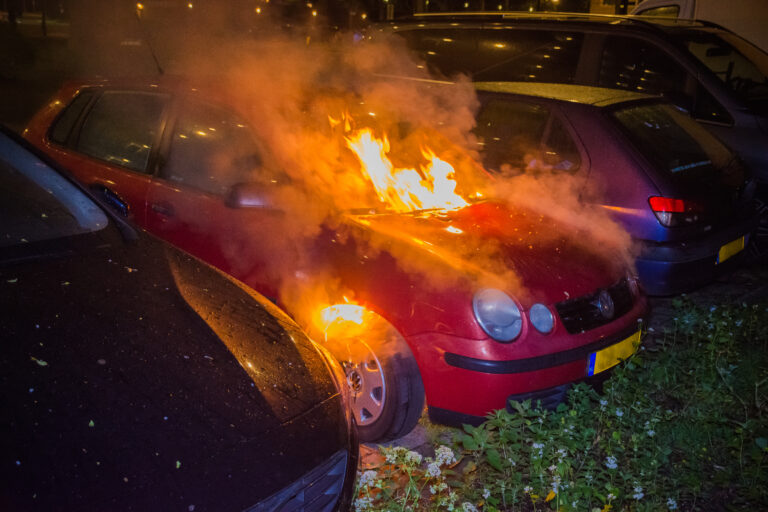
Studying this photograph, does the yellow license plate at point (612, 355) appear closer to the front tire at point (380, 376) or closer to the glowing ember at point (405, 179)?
the front tire at point (380, 376)

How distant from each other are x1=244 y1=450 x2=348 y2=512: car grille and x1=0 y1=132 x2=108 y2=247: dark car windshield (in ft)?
4.97

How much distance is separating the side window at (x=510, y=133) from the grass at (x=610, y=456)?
1799 mm

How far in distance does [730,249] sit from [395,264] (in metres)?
2.99

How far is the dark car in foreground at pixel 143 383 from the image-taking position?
1781mm

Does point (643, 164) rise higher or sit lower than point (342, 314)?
higher

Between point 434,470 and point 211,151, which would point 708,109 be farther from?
point 434,470

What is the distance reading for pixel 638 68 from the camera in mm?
6691

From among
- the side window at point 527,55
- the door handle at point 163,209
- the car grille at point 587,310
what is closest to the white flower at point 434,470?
the car grille at point 587,310

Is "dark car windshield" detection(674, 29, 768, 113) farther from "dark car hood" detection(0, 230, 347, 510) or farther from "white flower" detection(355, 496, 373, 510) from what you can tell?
"dark car hood" detection(0, 230, 347, 510)

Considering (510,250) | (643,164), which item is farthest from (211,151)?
(643,164)

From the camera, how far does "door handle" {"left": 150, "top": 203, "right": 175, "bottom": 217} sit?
404 centimetres

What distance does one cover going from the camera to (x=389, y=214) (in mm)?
3699

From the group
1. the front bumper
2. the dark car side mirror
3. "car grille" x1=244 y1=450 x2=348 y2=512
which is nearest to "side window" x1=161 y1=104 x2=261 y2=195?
the dark car side mirror

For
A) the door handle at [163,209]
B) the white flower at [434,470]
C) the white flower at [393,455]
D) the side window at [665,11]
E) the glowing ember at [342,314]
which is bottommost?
the white flower at [393,455]
